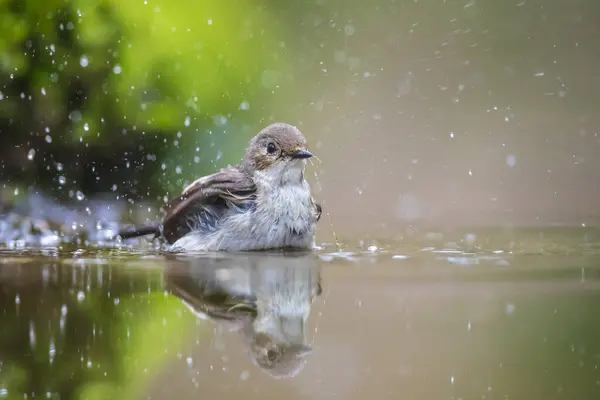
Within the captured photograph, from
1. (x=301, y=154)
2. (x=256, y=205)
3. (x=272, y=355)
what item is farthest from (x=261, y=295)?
(x=301, y=154)

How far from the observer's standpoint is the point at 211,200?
5.95 meters

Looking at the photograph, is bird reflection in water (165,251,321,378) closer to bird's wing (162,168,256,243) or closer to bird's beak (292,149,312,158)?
bird's wing (162,168,256,243)

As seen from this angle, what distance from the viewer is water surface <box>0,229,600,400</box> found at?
100 inches

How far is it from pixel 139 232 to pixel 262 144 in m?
1.15

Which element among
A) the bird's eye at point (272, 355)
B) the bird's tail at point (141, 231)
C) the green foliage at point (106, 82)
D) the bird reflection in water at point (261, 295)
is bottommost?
the bird's eye at point (272, 355)

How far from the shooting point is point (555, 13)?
43.6 feet

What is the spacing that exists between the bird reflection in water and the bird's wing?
51 centimetres

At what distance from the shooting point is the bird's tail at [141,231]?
6.37 m

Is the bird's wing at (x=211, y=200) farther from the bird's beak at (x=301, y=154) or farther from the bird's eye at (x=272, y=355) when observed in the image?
the bird's eye at (x=272, y=355)

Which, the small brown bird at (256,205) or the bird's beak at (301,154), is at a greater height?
the bird's beak at (301,154)

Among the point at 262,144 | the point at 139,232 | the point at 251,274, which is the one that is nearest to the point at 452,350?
the point at 251,274

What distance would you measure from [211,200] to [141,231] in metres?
0.73

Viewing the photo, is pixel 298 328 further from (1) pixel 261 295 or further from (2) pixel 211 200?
(2) pixel 211 200

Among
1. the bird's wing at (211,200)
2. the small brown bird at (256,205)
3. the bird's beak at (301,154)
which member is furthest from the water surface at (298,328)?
the bird's beak at (301,154)
